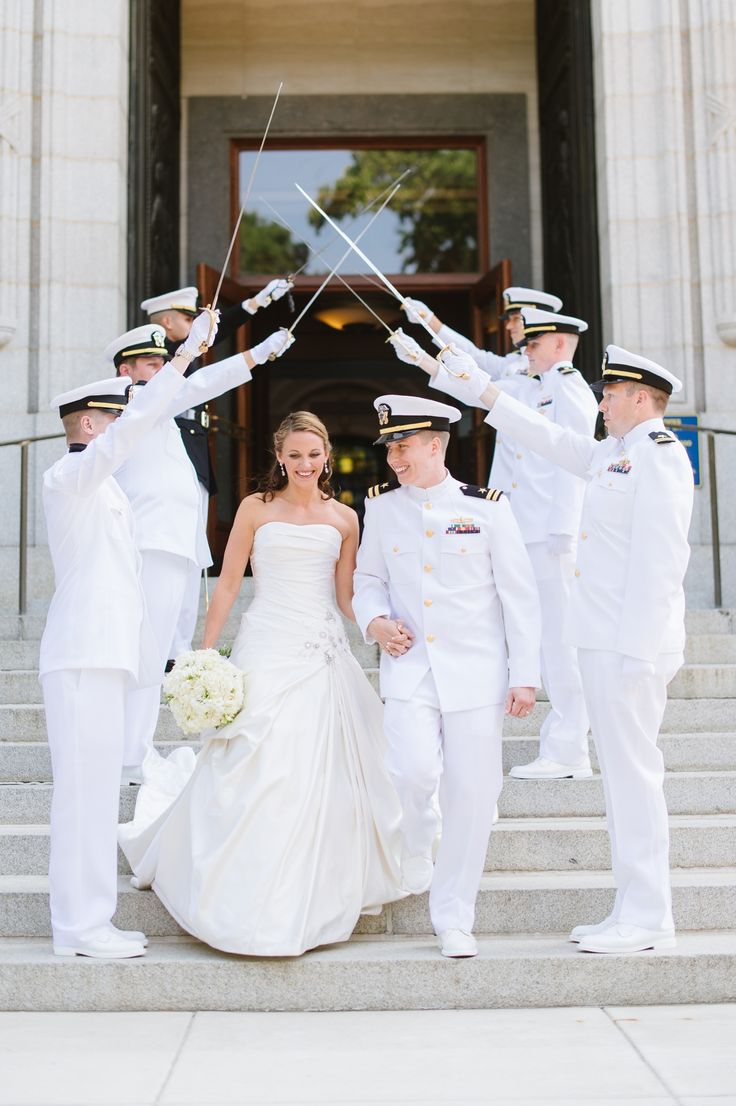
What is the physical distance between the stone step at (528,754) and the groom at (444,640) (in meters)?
1.48

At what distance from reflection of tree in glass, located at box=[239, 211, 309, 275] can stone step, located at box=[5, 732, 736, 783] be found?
7166mm

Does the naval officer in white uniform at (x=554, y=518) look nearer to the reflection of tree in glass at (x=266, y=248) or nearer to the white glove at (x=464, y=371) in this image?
the white glove at (x=464, y=371)

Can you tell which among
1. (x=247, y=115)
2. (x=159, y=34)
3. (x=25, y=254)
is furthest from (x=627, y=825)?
(x=247, y=115)

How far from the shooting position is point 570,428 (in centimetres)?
629

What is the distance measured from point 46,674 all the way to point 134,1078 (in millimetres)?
1599

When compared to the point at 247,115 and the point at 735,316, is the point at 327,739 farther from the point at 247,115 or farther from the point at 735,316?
the point at 247,115

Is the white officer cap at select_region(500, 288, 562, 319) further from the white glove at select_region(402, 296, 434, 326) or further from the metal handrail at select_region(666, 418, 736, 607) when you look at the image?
the metal handrail at select_region(666, 418, 736, 607)

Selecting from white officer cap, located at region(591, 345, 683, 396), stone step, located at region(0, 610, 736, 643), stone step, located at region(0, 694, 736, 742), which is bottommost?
stone step, located at region(0, 694, 736, 742)

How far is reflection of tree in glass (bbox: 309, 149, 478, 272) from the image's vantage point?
486 inches

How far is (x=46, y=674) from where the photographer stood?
4777mm

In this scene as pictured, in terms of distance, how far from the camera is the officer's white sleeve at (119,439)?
4.67m

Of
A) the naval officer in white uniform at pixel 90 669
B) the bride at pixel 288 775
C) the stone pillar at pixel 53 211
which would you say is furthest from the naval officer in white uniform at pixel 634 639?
the stone pillar at pixel 53 211

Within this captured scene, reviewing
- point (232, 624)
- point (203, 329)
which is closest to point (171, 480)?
point (203, 329)

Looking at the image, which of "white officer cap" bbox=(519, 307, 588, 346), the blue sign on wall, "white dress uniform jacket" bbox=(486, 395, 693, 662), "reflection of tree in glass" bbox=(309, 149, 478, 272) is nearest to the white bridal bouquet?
"white dress uniform jacket" bbox=(486, 395, 693, 662)
